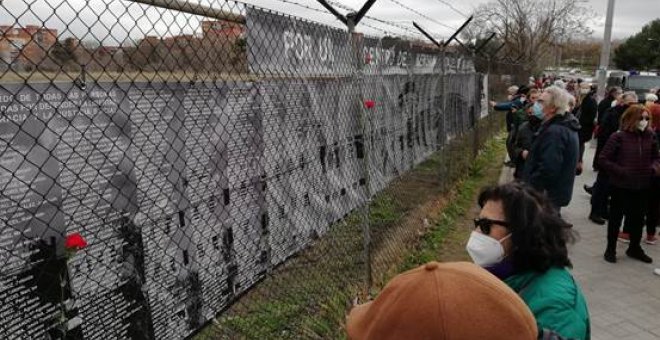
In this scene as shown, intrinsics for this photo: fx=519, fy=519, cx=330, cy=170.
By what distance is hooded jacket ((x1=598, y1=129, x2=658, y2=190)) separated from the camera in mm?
5562

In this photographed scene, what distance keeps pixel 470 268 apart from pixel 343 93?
2.96m

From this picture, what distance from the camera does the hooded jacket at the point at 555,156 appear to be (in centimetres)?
478

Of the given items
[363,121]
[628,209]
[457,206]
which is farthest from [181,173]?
[457,206]

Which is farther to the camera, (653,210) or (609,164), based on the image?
(653,210)

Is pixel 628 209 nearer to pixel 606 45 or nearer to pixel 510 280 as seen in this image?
pixel 510 280

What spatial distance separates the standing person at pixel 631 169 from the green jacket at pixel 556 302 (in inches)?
168

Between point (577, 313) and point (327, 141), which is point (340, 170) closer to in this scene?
point (327, 141)

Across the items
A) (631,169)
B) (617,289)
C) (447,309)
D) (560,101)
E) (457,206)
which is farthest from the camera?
(457,206)

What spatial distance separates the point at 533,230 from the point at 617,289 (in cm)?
387

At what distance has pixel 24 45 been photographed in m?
1.63

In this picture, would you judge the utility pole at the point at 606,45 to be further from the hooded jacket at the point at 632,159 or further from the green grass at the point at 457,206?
the hooded jacket at the point at 632,159

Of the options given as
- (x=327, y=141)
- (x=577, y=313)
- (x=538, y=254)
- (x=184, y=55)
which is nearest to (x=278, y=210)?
(x=327, y=141)

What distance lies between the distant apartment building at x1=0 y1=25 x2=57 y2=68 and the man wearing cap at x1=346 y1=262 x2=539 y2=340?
52.4 inches

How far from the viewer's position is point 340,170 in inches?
162
